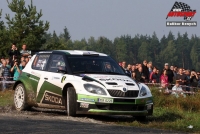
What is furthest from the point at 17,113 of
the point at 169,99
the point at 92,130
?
the point at 169,99

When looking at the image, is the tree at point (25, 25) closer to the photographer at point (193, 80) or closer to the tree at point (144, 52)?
the photographer at point (193, 80)

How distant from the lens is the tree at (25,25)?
132 feet

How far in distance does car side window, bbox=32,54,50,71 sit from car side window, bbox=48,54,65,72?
11.5 inches

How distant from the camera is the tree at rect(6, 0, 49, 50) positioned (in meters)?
40.3

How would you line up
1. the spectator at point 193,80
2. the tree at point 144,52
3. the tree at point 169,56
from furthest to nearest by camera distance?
1. the tree at point 144,52
2. the tree at point 169,56
3. the spectator at point 193,80

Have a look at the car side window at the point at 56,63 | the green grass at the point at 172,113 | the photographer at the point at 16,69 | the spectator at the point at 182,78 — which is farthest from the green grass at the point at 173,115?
the photographer at the point at 16,69

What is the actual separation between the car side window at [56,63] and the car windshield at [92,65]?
222 mm

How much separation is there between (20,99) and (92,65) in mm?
2311

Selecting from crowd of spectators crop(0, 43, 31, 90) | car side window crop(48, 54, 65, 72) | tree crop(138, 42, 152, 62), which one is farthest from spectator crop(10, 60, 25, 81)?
tree crop(138, 42, 152, 62)

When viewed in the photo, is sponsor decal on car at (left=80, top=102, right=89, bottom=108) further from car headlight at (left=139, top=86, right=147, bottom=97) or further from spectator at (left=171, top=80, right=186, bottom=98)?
spectator at (left=171, top=80, right=186, bottom=98)

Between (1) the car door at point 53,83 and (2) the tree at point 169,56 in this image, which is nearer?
(1) the car door at point 53,83

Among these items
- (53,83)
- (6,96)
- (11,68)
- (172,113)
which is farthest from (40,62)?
(11,68)

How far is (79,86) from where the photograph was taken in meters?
13.6

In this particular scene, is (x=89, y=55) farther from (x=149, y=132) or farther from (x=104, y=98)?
(x=149, y=132)
